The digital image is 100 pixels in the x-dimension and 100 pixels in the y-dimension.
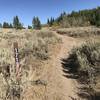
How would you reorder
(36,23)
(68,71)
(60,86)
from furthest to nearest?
(36,23) < (68,71) < (60,86)

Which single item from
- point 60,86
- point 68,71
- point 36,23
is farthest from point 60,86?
point 36,23

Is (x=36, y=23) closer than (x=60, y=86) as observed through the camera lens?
No

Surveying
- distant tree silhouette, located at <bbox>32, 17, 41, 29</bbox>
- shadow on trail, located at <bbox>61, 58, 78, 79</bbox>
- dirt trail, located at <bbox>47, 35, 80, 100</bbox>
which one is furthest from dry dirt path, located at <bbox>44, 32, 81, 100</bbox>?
distant tree silhouette, located at <bbox>32, 17, 41, 29</bbox>

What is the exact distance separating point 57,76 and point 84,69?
1157 mm

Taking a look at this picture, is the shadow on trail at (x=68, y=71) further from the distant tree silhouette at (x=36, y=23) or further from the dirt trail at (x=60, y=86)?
the distant tree silhouette at (x=36, y=23)

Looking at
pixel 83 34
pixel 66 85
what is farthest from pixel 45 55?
pixel 83 34

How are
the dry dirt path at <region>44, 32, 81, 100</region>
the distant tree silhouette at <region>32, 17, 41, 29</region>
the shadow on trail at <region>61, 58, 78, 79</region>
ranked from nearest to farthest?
the dry dirt path at <region>44, 32, 81, 100</region> → the shadow on trail at <region>61, 58, 78, 79</region> → the distant tree silhouette at <region>32, 17, 41, 29</region>

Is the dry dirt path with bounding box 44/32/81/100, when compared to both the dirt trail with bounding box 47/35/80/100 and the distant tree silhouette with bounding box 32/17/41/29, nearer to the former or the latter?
the dirt trail with bounding box 47/35/80/100

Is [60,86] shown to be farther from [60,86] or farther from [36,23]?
[36,23]

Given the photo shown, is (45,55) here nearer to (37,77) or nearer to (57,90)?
(37,77)

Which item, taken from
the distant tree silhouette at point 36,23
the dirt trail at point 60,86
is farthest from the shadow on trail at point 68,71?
the distant tree silhouette at point 36,23

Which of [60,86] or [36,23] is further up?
[36,23]

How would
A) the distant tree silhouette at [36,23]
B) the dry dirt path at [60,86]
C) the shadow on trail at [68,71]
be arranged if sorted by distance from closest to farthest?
the dry dirt path at [60,86]
the shadow on trail at [68,71]
the distant tree silhouette at [36,23]

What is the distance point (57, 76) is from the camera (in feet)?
29.2
